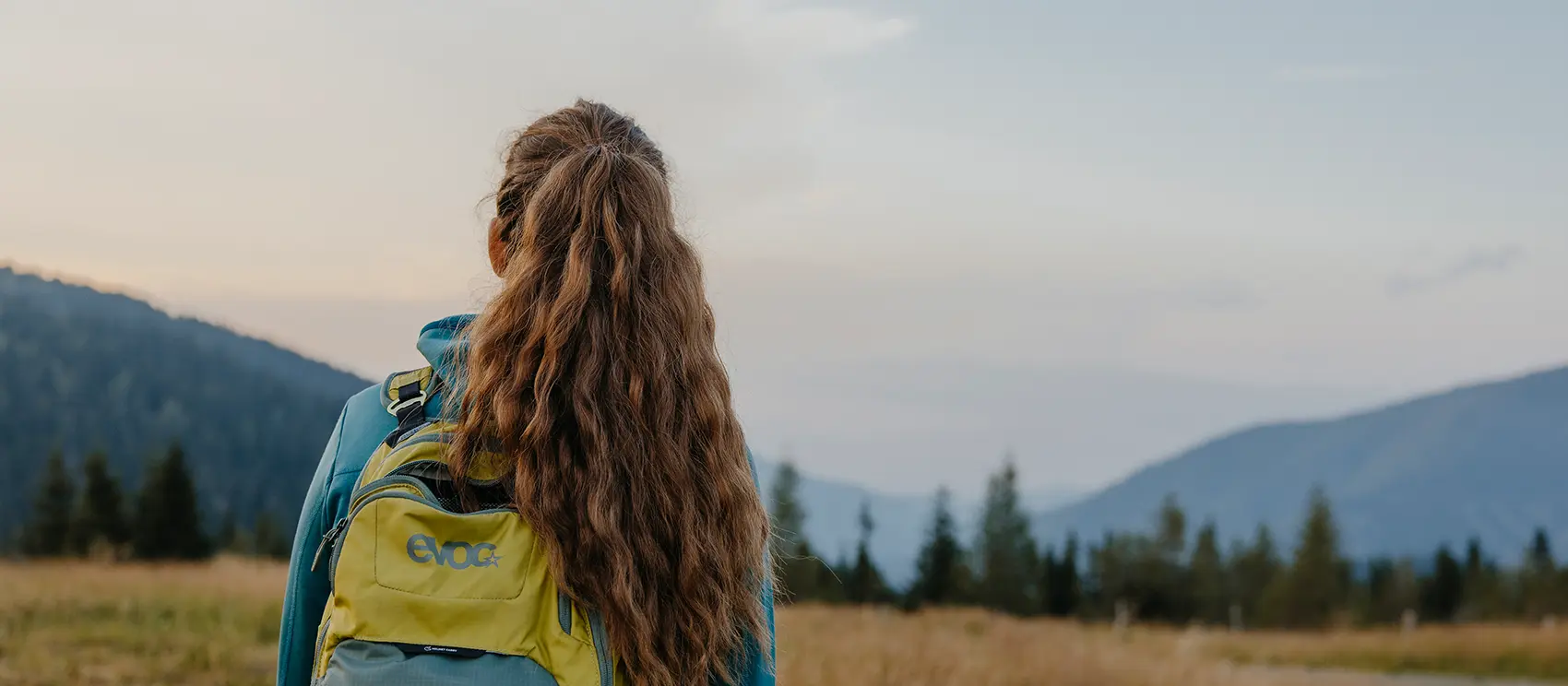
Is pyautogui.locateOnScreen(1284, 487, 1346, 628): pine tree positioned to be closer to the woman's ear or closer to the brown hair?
the brown hair

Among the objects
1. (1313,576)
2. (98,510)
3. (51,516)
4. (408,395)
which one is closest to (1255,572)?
(1313,576)

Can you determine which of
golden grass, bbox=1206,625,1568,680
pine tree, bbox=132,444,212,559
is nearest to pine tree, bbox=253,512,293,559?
pine tree, bbox=132,444,212,559

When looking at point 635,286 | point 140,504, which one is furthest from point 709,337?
point 140,504

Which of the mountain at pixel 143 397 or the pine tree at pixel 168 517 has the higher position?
the mountain at pixel 143 397

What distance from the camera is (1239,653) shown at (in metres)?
21.9

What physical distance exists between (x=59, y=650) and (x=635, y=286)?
9077 millimetres

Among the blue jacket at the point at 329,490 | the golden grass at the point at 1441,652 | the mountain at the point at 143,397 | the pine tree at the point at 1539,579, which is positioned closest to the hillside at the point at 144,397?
the mountain at the point at 143,397

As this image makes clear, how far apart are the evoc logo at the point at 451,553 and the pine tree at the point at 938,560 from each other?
3093cm

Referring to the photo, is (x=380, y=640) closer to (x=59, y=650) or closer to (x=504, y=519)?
(x=504, y=519)

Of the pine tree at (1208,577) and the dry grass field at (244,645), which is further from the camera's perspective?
the pine tree at (1208,577)

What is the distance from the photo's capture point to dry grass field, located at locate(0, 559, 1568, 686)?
852cm

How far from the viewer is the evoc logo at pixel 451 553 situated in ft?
6.92

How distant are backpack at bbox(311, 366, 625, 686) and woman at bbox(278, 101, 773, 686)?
32mm

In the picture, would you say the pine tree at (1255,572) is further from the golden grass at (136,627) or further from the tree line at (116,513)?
the golden grass at (136,627)
